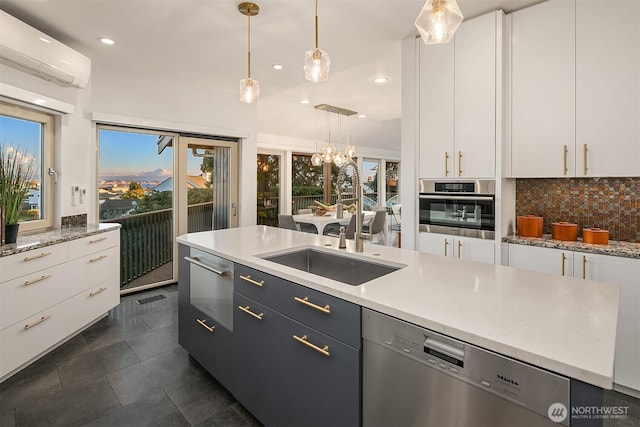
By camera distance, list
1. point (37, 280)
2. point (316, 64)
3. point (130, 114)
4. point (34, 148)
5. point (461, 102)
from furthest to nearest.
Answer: point (130, 114) < point (34, 148) < point (461, 102) < point (37, 280) < point (316, 64)

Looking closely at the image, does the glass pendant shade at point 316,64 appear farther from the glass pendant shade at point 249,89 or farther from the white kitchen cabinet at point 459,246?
the white kitchen cabinet at point 459,246

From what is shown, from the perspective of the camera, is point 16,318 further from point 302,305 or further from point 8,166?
point 302,305

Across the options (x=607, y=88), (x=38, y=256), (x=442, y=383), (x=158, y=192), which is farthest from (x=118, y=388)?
(x=607, y=88)

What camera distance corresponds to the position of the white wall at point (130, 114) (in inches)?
125

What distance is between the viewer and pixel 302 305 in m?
1.47

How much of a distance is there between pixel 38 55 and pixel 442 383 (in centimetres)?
344

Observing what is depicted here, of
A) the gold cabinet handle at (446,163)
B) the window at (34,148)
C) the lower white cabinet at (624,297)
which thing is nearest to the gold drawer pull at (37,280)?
the window at (34,148)

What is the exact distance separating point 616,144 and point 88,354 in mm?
4116

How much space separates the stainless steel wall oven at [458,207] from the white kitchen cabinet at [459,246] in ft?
0.15

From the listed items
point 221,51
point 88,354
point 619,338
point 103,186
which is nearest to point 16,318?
point 88,354

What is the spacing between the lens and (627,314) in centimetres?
210

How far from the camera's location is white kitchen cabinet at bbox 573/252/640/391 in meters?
2.07

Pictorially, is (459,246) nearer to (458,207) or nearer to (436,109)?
(458,207)

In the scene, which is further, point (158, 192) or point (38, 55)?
point (158, 192)
